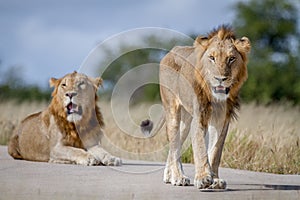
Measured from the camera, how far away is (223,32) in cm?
614

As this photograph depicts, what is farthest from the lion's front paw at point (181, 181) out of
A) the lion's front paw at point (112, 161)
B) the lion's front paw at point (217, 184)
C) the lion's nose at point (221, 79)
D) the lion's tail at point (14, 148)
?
the lion's tail at point (14, 148)

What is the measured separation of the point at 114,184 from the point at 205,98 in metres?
1.13

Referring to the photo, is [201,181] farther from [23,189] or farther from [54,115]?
[54,115]

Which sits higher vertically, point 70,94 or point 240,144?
point 70,94

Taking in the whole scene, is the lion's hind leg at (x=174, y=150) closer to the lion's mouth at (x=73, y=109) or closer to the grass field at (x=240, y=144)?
the grass field at (x=240, y=144)

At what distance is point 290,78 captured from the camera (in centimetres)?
2750

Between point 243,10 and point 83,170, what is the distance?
26.5m

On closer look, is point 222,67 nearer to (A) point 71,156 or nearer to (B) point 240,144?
(A) point 71,156

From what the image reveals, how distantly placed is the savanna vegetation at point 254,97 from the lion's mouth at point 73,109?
153 centimetres

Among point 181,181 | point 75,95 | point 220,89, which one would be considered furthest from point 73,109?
point 220,89

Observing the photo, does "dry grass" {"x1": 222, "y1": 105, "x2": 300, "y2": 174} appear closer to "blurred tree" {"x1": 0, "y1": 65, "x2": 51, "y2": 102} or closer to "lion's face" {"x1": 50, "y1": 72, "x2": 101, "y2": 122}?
"lion's face" {"x1": 50, "y1": 72, "x2": 101, "y2": 122}

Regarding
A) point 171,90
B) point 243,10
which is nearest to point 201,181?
point 171,90

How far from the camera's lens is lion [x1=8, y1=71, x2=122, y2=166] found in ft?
27.5

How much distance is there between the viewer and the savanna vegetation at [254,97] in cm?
901
